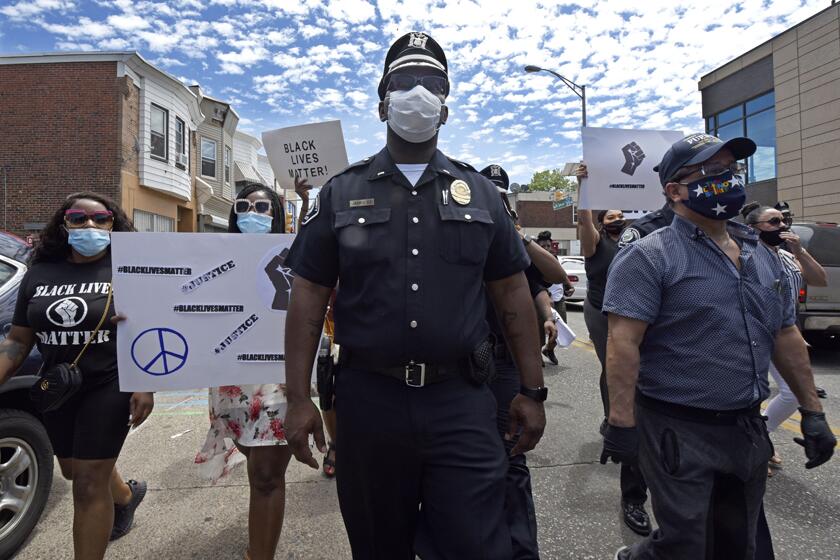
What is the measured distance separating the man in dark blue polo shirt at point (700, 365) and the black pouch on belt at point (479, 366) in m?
0.60

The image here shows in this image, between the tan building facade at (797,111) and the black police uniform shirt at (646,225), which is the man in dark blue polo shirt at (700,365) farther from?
the tan building facade at (797,111)

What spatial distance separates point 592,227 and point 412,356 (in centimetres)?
240

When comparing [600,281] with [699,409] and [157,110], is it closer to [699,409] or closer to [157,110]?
[699,409]

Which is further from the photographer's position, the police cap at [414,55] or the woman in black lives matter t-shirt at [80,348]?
the woman in black lives matter t-shirt at [80,348]

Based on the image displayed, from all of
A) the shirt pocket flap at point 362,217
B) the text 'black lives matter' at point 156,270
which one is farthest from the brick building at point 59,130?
the shirt pocket flap at point 362,217

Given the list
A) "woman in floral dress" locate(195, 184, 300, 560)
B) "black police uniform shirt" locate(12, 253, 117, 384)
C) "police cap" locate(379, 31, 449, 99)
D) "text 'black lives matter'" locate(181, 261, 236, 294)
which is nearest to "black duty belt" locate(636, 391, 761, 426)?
"police cap" locate(379, 31, 449, 99)

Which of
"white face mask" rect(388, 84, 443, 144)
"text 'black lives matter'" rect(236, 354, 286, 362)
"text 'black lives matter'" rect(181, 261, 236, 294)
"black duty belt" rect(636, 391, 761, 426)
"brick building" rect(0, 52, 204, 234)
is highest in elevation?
"brick building" rect(0, 52, 204, 234)

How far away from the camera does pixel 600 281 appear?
12.5 feet

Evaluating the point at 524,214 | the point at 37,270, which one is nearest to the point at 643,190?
the point at 37,270

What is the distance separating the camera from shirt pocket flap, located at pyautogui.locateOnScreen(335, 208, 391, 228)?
72.6 inches

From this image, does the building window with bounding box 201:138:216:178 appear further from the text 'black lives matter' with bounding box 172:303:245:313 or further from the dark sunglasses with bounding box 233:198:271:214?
the text 'black lives matter' with bounding box 172:303:245:313

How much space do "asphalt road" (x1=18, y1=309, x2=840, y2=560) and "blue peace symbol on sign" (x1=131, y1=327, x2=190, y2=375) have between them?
1.13 m

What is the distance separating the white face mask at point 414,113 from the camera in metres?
1.97

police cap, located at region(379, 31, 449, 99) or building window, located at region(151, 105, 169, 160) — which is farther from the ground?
building window, located at region(151, 105, 169, 160)
